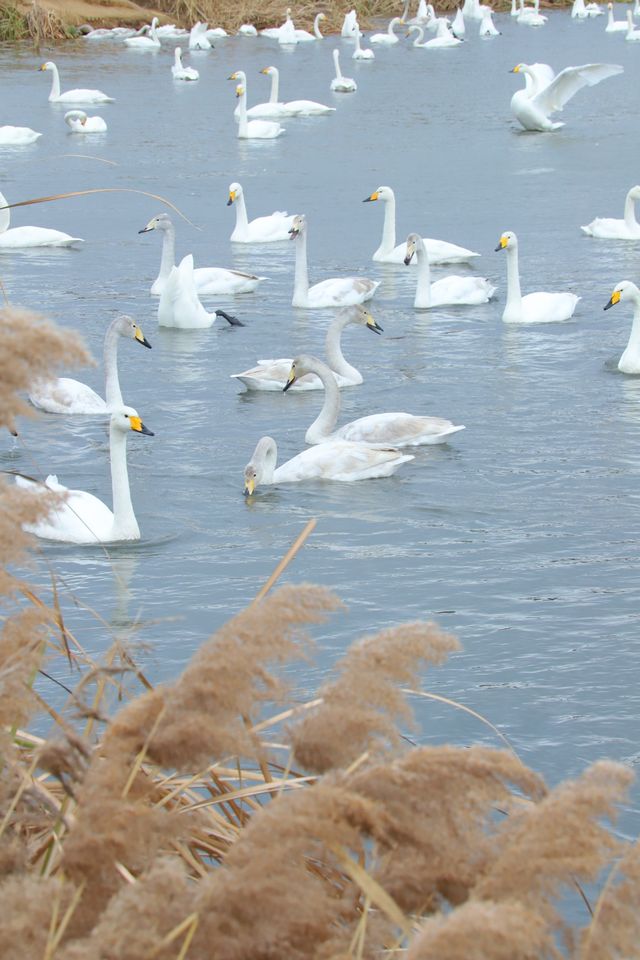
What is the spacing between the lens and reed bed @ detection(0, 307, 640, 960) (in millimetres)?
2076

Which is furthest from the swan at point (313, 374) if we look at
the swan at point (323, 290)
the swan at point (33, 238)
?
the swan at point (33, 238)

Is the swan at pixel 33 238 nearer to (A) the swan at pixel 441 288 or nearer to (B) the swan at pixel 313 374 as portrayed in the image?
(A) the swan at pixel 441 288

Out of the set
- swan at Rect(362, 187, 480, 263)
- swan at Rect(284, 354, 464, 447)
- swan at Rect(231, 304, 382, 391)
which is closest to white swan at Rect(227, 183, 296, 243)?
swan at Rect(362, 187, 480, 263)

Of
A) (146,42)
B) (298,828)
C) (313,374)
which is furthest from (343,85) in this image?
(298,828)

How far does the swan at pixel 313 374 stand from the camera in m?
12.0

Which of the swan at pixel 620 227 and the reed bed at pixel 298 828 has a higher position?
the reed bed at pixel 298 828

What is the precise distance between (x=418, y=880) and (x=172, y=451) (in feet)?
27.5

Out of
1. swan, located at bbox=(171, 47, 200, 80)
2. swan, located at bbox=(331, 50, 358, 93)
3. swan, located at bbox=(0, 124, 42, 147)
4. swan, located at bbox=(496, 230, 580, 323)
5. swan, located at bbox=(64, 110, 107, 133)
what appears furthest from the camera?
swan, located at bbox=(171, 47, 200, 80)

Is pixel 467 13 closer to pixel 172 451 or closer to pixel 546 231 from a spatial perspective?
pixel 546 231

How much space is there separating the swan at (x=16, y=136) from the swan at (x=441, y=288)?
11.5 metres

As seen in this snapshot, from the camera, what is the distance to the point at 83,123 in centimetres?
2631

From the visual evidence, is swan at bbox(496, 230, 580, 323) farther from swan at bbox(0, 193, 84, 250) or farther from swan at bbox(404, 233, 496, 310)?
swan at bbox(0, 193, 84, 250)

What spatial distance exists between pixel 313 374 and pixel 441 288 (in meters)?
3.28

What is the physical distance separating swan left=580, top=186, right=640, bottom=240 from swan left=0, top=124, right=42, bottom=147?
1083cm
